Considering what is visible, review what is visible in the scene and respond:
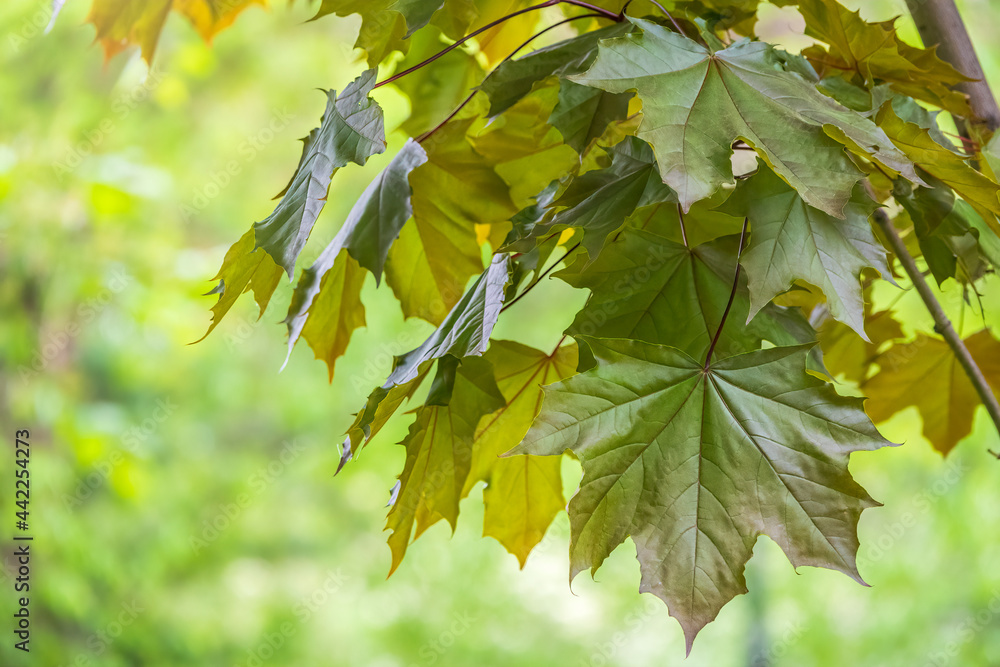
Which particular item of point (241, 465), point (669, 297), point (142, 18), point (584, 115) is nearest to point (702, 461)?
point (669, 297)

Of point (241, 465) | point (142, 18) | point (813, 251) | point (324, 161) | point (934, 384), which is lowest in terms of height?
point (241, 465)

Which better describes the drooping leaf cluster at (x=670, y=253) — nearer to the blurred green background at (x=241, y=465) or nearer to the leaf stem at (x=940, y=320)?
the leaf stem at (x=940, y=320)

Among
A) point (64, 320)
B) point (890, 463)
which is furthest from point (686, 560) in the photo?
point (890, 463)

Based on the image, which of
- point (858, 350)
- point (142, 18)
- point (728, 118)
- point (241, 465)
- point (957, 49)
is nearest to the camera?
point (728, 118)

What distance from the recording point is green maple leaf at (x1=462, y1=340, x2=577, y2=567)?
17.3 inches

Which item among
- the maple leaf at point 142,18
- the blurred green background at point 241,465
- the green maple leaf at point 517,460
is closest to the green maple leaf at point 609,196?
the green maple leaf at point 517,460

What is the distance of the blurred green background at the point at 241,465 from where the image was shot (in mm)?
1628

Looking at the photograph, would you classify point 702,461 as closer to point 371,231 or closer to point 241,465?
point 371,231

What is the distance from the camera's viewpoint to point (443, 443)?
1.24 feet

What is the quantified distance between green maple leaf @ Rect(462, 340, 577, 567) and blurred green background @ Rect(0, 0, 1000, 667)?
3.83ft

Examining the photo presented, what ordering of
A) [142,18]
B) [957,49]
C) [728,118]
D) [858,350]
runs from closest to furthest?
1. [728,118]
2. [957,49]
3. [858,350]
4. [142,18]

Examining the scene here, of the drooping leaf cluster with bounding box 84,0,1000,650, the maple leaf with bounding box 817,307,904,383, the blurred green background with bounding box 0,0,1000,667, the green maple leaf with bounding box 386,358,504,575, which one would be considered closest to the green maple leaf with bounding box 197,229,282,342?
the drooping leaf cluster with bounding box 84,0,1000,650

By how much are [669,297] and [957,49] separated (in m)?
0.26

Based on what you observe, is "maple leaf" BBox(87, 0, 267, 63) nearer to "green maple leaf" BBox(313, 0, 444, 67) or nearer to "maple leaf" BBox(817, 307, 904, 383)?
"green maple leaf" BBox(313, 0, 444, 67)
